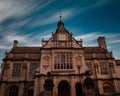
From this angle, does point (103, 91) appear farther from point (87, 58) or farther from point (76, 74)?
point (76, 74)

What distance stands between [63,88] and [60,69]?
3735 millimetres

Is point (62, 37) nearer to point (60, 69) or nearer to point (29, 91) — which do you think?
point (60, 69)

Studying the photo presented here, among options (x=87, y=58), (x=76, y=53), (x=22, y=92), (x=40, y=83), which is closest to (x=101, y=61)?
(x=87, y=58)

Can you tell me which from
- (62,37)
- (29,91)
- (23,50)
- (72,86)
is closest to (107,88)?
(72,86)

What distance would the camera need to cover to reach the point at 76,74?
25.3 metres

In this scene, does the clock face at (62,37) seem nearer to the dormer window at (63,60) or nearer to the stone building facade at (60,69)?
the stone building facade at (60,69)

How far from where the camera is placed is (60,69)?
86.0ft

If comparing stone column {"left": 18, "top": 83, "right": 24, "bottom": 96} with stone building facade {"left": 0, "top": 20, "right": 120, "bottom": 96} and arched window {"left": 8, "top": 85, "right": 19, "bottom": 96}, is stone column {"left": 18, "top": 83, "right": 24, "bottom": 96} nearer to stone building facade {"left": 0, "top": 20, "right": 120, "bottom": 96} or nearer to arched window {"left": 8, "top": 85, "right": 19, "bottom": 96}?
stone building facade {"left": 0, "top": 20, "right": 120, "bottom": 96}

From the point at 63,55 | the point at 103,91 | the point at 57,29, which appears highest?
the point at 57,29

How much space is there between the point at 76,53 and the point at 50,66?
609 cm

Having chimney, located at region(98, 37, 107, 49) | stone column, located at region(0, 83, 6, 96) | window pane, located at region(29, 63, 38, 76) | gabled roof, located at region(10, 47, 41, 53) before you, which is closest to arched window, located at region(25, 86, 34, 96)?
window pane, located at region(29, 63, 38, 76)

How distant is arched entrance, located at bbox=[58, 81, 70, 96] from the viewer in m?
25.8

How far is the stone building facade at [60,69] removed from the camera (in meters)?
24.9

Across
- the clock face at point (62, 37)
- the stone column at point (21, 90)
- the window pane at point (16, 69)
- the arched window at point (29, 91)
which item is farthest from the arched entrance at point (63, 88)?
the window pane at point (16, 69)
